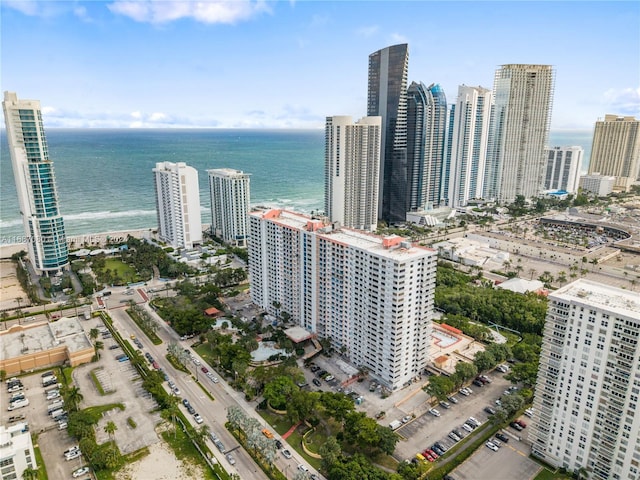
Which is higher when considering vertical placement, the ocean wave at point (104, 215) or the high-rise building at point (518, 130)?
the high-rise building at point (518, 130)

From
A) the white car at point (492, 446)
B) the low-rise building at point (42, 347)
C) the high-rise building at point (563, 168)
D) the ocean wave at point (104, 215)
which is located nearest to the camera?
the white car at point (492, 446)

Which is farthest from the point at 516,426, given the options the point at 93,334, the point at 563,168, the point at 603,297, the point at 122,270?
the point at 563,168

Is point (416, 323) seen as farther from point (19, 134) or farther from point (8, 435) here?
point (19, 134)

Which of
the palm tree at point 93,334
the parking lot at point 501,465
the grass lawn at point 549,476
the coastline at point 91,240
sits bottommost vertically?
the parking lot at point 501,465

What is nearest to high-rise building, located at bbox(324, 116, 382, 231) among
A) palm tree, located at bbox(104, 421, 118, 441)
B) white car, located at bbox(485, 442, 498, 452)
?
white car, located at bbox(485, 442, 498, 452)

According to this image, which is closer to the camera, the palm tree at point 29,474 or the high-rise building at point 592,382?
the high-rise building at point 592,382

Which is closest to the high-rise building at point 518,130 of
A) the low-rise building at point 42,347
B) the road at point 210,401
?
the road at point 210,401

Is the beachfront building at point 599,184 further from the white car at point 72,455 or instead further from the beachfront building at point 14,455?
the beachfront building at point 14,455
